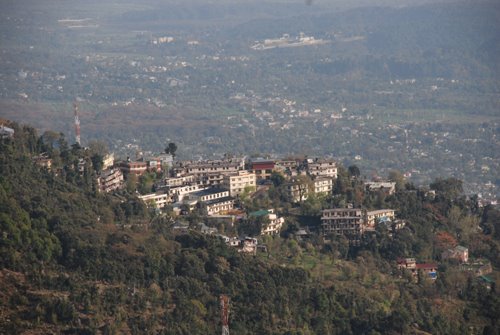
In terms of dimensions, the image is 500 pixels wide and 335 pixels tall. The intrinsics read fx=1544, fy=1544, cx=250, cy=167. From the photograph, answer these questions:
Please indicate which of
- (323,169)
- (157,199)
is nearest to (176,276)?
(157,199)

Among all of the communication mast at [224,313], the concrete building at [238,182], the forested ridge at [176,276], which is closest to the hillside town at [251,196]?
the concrete building at [238,182]

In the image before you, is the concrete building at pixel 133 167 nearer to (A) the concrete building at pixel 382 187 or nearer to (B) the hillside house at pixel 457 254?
(A) the concrete building at pixel 382 187

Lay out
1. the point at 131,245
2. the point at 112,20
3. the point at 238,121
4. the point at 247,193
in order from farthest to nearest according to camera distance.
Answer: the point at 112,20 < the point at 238,121 < the point at 247,193 < the point at 131,245

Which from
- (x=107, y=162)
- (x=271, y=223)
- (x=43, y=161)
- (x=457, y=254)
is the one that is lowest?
(x=457, y=254)

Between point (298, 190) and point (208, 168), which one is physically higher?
point (208, 168)

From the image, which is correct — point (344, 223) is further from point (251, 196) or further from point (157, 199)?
point (157, 199)

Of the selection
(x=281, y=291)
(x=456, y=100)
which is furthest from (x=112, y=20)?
(x=281, y=291)

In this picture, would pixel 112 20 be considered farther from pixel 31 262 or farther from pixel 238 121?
pixel 31 262

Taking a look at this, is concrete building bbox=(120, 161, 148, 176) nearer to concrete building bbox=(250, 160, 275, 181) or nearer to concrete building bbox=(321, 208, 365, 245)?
concrete building bbox=(250, 160, 275, 181)
